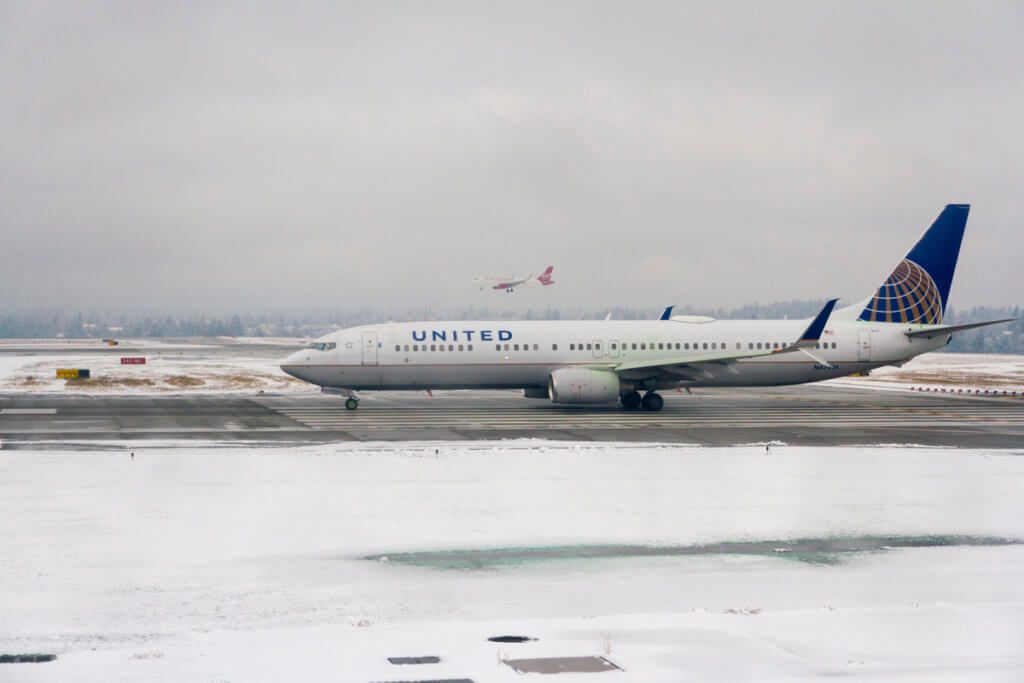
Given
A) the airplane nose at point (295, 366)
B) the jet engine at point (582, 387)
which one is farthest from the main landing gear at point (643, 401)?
the airplane nose at point (295, 366)

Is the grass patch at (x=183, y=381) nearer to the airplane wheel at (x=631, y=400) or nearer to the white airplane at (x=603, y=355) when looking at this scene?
the white airplane at (x=603, y=355)

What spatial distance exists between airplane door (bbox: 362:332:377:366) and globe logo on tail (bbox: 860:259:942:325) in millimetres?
23024

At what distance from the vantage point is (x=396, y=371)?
40.8 meters


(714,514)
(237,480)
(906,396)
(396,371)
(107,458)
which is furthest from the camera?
(906,396)

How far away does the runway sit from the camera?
3053 cm

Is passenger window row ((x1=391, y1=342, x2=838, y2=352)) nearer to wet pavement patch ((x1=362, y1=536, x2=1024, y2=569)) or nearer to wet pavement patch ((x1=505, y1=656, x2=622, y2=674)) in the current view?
wet pavement patch ((x1=362, y1=536, x2=1024, y2=569))

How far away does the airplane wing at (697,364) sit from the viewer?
39.5m

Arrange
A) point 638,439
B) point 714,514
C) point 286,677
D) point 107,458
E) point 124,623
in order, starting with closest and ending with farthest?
point 286,677, point 124,623, point 714,514, point 107,458, point 638,439

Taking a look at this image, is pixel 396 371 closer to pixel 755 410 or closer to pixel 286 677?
pixel 755 410

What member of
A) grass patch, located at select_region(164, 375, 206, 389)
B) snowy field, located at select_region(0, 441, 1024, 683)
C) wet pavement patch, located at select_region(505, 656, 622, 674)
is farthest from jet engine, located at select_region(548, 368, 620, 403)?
→ wet pavement patch, located at select_region(505, 656, 622, 674)

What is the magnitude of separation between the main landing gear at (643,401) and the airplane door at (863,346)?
9.84 metres

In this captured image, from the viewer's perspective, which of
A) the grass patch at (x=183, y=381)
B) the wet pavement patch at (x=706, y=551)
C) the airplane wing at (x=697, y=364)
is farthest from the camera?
the grass patch at (x=183, y=381)

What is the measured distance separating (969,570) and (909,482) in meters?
7.90

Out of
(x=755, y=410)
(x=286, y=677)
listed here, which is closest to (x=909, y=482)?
(x=286, y=677)
